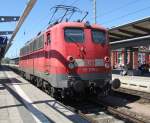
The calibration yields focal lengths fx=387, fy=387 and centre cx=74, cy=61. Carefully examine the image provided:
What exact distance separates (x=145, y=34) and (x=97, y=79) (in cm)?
2068

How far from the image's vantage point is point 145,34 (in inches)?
1325

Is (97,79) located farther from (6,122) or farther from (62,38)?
(6,122)

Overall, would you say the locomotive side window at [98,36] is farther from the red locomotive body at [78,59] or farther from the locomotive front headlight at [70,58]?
the locomotive front headlight at [70,58]

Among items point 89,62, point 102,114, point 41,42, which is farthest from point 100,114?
point 41,42

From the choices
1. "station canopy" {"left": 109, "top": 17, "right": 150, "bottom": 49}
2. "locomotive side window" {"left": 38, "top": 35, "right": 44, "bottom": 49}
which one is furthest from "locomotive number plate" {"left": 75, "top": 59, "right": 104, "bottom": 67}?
"station canopy" {"left": 109, "top": 17, "right": 150, "bottom": 49}

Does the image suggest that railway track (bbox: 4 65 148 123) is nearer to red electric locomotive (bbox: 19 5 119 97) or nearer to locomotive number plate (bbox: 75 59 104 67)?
red electric locomotive (bbox: 19 5 119 97)

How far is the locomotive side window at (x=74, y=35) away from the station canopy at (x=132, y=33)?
12.3m

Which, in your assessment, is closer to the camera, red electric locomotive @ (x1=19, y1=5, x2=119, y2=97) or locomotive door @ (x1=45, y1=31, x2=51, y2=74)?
red electric locomotive @ (x1=19, y1=5, x2=119, y2=97)

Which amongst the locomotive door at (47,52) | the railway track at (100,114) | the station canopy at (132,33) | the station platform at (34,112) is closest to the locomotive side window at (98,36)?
the locomotive door at (47,52)

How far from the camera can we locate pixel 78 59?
1367cm

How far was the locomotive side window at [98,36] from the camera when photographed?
14.4 metres

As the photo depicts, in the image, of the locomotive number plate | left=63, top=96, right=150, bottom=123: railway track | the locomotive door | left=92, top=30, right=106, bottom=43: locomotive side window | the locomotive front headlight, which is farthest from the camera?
the locomotive door

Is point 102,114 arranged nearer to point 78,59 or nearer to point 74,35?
point 78,59

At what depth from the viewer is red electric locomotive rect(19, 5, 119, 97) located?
13.5 m
